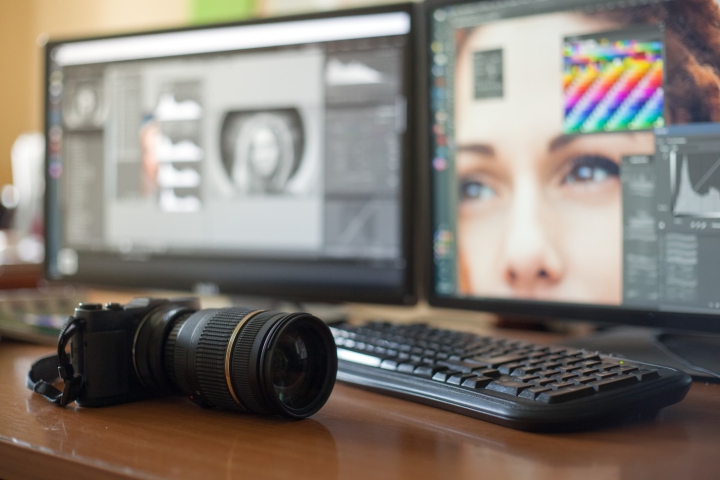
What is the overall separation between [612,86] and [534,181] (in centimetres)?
13

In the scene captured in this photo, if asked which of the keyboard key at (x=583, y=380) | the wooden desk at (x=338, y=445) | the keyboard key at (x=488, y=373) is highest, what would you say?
the keyboard key at (x=583, y=380)

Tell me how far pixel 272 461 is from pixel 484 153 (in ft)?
1.59

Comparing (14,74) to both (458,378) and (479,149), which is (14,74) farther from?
(458,378)

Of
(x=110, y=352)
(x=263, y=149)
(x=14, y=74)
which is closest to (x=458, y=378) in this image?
(x=110, y=352)

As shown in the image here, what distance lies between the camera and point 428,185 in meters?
0.83

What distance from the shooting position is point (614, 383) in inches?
18.9

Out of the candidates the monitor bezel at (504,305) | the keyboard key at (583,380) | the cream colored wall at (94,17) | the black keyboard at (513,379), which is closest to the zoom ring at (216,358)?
the black keyboard at (513,379)

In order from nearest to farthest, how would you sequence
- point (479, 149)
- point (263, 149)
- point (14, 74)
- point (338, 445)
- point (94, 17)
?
point (338, 445) < point (479, 149) < point (263, 149) < point (94, 17) < point (14, 74)

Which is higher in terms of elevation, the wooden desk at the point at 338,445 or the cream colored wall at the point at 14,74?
the cream colored wall at the point at 14,74

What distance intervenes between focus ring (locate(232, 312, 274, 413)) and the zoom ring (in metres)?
0.01

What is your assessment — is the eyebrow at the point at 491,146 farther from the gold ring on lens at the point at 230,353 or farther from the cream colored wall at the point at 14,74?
the cream colored wall at the point at 14,74

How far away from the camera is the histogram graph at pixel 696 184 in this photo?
0.62 metres

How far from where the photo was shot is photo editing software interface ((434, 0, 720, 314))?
64 cm

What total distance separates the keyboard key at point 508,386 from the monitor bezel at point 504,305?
0.81 ft
